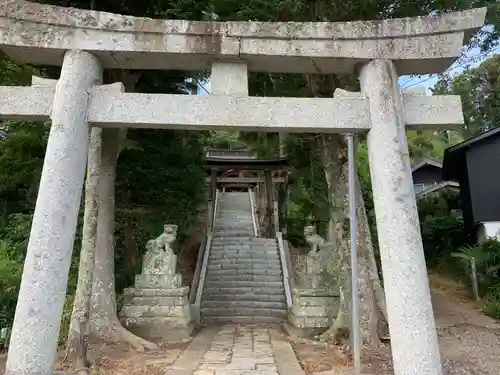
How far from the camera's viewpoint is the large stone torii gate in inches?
163

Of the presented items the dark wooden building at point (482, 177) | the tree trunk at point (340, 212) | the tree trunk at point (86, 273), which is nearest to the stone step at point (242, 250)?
the tree trunk at point (340, 212)

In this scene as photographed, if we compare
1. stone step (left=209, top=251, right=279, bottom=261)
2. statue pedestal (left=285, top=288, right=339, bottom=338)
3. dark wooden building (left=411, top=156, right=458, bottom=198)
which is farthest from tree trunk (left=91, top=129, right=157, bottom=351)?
dark wooden building (left=411, top=156, right=458, bottom=198)

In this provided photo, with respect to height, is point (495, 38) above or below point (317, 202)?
above

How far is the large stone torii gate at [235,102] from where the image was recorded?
4.14 metres

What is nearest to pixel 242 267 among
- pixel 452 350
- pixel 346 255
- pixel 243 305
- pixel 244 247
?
pixel 244 247

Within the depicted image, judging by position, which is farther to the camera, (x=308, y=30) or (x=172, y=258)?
(x=172, y=258)

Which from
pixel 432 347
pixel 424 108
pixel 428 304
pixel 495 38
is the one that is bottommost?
pixel 432 347

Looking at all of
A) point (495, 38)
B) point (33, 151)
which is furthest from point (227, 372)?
point (495, 38)

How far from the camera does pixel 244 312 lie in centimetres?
1159

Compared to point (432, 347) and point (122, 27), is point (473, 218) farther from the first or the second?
point (122, 27)

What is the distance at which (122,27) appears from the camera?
4.60m

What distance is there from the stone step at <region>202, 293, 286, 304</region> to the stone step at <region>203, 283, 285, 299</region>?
0.06 metres

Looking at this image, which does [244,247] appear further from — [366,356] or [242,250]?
[366,356]

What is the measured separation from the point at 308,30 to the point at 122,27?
6.69 ft
